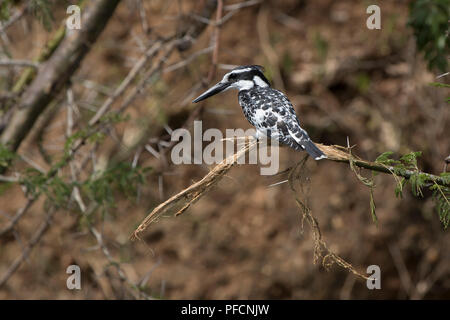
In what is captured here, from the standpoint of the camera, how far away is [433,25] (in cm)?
240

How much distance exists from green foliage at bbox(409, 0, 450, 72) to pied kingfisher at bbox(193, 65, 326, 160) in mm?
750

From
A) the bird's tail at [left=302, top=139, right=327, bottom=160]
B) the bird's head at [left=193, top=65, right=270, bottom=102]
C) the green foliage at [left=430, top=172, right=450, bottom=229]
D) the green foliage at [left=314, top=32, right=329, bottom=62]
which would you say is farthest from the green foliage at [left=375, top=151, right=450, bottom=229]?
the green foliage at [left=314, top=32, right=329, bottom=62]

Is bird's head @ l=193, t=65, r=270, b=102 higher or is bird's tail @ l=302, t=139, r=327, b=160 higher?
bird's head @ l=193, t=65, r=270, b=102

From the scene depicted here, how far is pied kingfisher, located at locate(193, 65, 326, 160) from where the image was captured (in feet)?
8.17

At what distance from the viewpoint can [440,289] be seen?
594cm

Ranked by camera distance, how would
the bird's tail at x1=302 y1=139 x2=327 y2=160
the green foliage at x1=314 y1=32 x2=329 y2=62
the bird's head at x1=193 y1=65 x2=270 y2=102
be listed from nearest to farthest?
the bird's tail at x1=302 y1=139 x2=327 y2=160 < the bird's head at x1=193 y1=65 x2=270 y2=102 < the green foliage at x1=314 y1=32 x2=329 y2=62

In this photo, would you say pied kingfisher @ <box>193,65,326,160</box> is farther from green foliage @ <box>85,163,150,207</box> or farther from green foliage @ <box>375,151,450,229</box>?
green foliage @ <box>85,163,150,207</box>

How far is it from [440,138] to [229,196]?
95.5 inches

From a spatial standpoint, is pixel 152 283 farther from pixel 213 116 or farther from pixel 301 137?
pixel 301 137

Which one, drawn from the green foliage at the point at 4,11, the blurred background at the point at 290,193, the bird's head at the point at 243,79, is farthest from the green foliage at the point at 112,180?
the blurred background at the point at 290,193

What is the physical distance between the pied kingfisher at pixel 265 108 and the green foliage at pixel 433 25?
0.75 meters

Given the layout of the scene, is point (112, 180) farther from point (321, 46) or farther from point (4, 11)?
point (321, 46)

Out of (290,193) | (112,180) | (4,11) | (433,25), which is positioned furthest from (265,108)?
(290,193)

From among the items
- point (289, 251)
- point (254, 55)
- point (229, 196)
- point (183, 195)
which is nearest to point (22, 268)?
point (229, 196)
